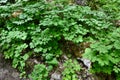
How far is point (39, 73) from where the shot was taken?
13.3 feet

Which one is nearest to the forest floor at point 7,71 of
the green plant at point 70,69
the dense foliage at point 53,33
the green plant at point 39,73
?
the dense foliage at point 53,33

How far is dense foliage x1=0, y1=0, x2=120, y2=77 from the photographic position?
388cm

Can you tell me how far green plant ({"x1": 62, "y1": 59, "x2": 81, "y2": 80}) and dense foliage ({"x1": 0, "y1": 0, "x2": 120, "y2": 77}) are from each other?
0.86ft

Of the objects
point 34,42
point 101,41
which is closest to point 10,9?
point 34,42

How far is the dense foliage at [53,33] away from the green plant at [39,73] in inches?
6.3

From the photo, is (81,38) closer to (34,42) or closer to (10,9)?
(34,42)

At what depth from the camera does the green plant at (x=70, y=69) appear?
3.95 metres

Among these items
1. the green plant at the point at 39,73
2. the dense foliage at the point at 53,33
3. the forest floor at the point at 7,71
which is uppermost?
the dense foliage at the point at 53,33

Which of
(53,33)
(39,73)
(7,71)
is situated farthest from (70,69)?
(7,71)

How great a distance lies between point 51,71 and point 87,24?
4.70 feet

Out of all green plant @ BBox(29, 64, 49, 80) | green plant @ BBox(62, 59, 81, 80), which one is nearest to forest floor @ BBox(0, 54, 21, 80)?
green plant @ BBox(29, 64, 49, 80)

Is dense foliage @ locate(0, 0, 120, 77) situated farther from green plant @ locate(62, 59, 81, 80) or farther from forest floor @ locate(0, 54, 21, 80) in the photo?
green plant @ locate(62, 59, 81, 80)

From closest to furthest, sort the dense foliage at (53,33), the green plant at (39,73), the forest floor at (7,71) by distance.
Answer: the dense foliage at (53,33)
the green plant at (39,73)
the forest floor at (7,71)

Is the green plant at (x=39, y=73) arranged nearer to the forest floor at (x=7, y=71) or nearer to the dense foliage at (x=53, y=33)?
the dense foliage at (x=53, y=33)
